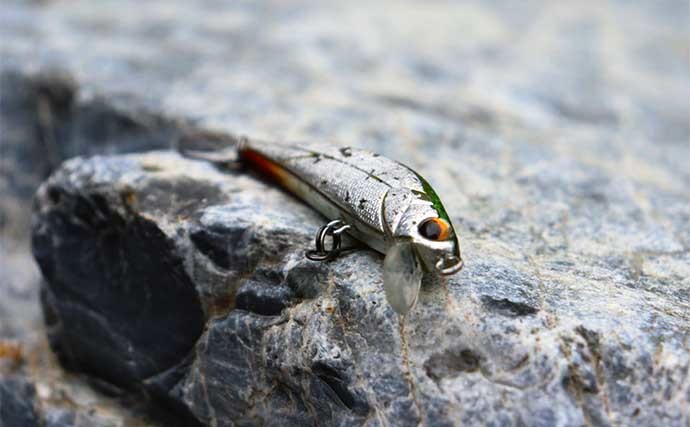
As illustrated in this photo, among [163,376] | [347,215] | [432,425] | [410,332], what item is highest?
[347,215]

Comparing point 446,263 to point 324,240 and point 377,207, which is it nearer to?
point 377,207

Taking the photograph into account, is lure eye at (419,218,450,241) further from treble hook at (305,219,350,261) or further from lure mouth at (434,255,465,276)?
treble hook at (305,219,350,261)

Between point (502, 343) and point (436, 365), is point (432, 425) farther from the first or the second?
point (502, 343)

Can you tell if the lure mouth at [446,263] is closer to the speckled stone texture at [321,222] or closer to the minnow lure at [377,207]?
the minnow lure at [377,207]

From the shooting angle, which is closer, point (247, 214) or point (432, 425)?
point (432, 425)

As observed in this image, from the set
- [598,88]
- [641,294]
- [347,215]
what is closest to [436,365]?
[347,215]

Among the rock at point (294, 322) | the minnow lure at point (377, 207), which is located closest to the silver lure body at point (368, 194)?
the minnow lure at point (377, 207)

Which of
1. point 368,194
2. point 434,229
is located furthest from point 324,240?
point 434,229
